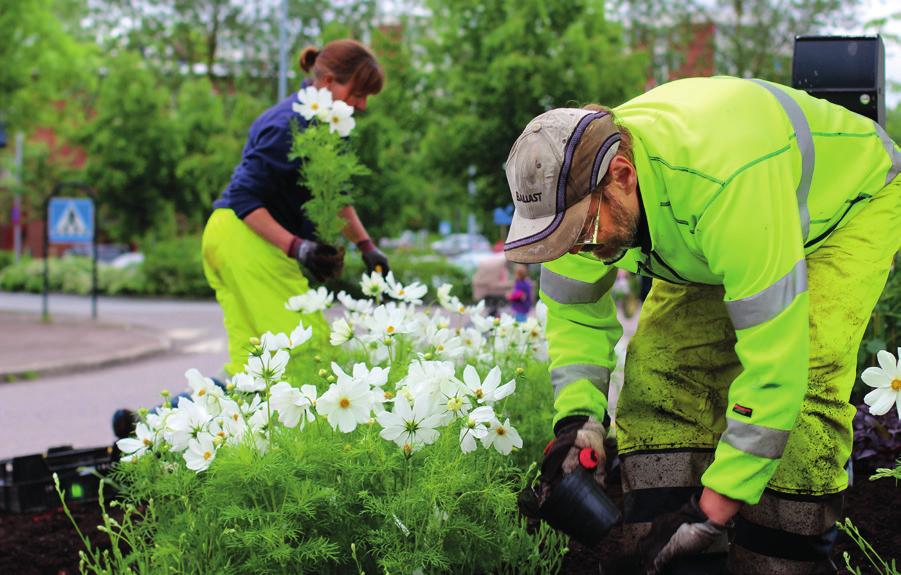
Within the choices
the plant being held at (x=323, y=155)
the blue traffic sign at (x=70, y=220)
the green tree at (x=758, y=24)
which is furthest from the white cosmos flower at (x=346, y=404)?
the green tree at (x=758, y=24)

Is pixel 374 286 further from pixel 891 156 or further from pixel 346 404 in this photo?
pixel 891 156

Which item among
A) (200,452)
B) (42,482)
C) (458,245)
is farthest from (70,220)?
(458,245)

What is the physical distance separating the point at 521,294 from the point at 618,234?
30.1 feet

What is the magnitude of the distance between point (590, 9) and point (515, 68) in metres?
2.93

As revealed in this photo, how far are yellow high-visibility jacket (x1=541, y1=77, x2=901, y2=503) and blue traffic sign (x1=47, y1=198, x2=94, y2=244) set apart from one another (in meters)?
16.0

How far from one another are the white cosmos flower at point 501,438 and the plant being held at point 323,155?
163 cm

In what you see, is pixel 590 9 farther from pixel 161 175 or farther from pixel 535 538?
pixel 535 538

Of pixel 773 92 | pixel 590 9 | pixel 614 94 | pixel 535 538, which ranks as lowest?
pixel 535 538

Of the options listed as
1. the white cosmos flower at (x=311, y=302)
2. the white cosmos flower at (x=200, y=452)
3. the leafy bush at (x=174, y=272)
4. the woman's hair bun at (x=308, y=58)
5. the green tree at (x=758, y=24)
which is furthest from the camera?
the green tree at (x=758, y=24)

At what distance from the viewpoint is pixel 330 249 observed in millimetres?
3791

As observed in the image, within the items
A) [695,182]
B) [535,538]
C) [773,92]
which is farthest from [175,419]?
[773,92]

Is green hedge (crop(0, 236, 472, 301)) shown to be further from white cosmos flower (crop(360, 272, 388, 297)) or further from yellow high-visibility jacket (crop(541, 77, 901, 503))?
yellow high-visibility jacket (crop(541, 77, 901, 503))

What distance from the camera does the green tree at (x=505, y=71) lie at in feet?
67.1

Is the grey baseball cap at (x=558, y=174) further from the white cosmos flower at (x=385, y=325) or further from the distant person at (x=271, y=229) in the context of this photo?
the distant person at (x=271, y=229)
